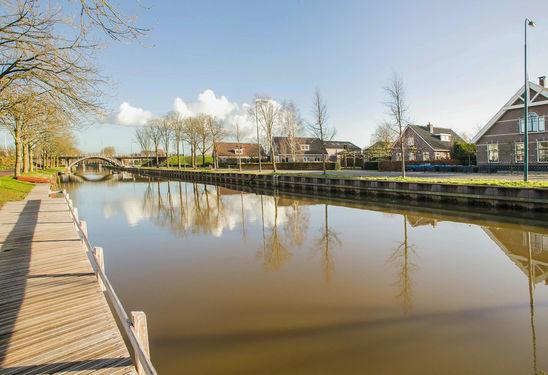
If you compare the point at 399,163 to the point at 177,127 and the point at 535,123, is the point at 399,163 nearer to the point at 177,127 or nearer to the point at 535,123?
the point at 535,123

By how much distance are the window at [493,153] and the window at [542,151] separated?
3.15 metres

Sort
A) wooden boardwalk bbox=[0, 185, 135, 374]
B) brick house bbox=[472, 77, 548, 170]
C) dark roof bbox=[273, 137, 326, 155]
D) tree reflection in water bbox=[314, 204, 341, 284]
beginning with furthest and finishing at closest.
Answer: dark roof bbox=[273, 137, 326, 155] → brick house bbox=[472, 77, 548, 170] → tree reflection in water bbox=[314, 204, 341, 284] → wooden boardwalk bbox=[0, 185, 135, 374]

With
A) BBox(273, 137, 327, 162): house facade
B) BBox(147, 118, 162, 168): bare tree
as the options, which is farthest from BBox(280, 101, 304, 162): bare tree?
BBox(147, 118, 162, 168): bare tree

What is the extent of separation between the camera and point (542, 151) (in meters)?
27.7

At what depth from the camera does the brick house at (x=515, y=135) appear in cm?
2761

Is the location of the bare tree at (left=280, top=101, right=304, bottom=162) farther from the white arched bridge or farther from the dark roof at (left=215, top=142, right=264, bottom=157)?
the white arched bridge

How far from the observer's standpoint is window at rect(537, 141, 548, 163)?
2745 centimetres

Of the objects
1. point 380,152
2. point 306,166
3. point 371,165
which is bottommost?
point 371,165

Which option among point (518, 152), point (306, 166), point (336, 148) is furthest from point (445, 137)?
point (336, 148)

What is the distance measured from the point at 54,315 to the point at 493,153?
3459cm

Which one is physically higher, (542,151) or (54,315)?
(542,151)

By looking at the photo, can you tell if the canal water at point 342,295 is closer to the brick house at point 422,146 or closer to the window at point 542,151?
the window at point 542,151

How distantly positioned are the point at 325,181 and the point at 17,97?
2043 cm

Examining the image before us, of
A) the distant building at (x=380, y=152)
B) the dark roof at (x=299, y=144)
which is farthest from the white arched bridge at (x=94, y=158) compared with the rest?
the distant building at (x=380, y=152)
